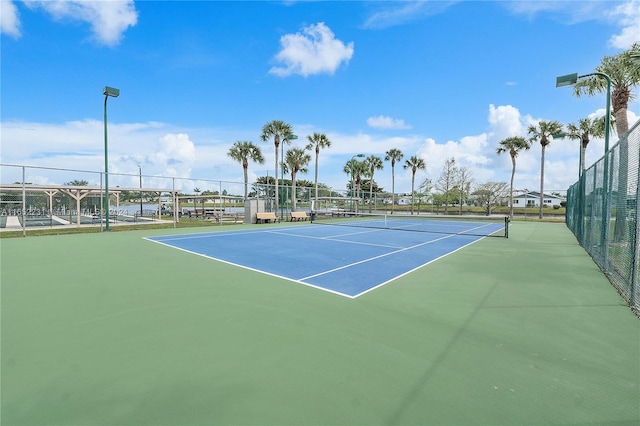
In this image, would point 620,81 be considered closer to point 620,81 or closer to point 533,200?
point 620,81

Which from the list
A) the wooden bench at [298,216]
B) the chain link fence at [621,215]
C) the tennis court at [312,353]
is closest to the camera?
the tennis court at [312,353]

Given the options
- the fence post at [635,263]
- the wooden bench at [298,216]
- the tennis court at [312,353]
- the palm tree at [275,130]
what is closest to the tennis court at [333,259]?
the tennis court at [312,353]

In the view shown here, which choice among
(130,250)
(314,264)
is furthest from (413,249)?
(130,250)

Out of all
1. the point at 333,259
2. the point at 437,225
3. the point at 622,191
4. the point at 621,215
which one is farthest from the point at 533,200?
the point at 333,259

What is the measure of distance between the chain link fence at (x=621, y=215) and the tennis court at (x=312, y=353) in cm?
45

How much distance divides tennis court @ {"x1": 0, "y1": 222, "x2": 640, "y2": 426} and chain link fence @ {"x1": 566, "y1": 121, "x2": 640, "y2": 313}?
0.45 meters

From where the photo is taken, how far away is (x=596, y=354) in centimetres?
317

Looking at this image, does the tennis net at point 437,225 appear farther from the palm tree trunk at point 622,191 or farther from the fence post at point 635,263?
the fence post at point 635,263

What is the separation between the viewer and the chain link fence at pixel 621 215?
15.9 ft

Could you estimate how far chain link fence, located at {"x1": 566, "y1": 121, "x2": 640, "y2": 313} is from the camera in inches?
191

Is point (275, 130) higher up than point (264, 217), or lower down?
higher up

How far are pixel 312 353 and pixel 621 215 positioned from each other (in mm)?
7807

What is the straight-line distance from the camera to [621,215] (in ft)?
22.5

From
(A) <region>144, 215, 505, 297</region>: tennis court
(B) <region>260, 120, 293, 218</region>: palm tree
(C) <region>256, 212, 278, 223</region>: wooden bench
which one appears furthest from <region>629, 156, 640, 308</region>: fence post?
(B) <region>260, 120, 293, 218</region>: palm tree
